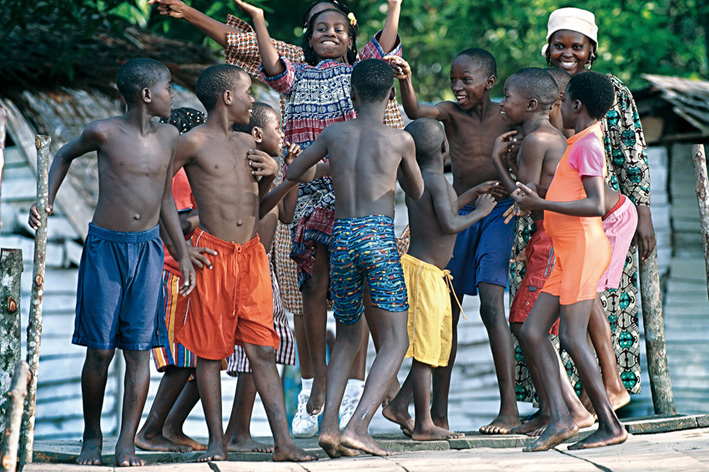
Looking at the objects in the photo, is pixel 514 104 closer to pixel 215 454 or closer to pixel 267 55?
pixel 267 55

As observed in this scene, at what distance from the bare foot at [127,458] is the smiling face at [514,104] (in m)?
2.64

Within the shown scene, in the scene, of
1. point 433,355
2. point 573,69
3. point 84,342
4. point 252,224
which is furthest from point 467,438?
point 573,69

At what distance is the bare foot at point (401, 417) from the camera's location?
16.6 ft

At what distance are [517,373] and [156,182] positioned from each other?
106 inches

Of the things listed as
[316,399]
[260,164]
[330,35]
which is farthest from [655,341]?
[260,164]

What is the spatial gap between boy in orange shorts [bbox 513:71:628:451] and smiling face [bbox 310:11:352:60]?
1468mm

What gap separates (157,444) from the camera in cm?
505

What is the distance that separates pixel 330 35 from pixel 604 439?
277 cm

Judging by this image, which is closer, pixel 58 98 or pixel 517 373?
pixel 517 373

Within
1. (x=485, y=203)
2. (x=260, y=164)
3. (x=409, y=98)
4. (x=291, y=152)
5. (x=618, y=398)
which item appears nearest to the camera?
(x=260, y=164)

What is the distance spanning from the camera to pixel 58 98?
27.6 ft

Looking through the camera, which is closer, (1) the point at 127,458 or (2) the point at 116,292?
(1) the point at 127,458

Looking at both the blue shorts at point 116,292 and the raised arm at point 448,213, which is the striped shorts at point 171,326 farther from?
the raised arm at point 448,213

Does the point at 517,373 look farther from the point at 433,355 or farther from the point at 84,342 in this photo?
the point at 84,342
